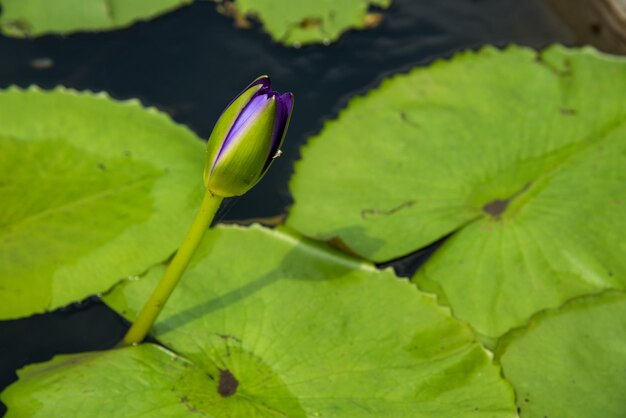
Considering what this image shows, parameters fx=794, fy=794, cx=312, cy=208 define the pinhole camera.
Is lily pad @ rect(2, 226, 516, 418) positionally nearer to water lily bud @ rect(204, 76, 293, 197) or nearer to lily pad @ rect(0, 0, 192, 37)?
water lily bud @ rect(204, 76, 293, 197)

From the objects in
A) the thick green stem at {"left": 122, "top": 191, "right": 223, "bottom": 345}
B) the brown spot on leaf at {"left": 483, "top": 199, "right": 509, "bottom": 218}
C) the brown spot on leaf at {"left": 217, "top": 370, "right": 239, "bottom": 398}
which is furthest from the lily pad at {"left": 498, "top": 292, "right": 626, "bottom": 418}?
the thick green stem at {"left": 122, "top": 191, "right": 223, "bottom": 345}

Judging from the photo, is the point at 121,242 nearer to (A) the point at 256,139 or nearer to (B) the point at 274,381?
(B) the point at 274,381

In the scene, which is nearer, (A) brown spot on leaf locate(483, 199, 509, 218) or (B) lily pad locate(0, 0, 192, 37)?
(A) brown spot on leaf locate(483, 199, 509, 218)

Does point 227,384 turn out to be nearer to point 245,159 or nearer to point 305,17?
point 245,159

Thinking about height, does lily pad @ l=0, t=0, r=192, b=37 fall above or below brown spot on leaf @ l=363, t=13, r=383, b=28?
above

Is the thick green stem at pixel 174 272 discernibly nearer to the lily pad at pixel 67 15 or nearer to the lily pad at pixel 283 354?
the lily pad at pixel 283 354

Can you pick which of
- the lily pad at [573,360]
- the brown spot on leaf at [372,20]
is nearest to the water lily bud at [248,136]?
the lily pad at [573,360]
